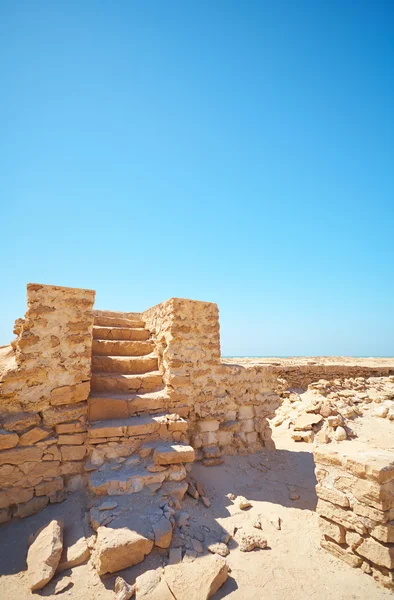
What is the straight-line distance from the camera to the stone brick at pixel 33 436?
3.44m

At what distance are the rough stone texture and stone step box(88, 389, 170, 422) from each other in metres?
2.28

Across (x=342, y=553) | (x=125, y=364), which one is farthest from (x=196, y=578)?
(x=125, y=364)

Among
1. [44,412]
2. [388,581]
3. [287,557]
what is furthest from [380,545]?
[44,412]

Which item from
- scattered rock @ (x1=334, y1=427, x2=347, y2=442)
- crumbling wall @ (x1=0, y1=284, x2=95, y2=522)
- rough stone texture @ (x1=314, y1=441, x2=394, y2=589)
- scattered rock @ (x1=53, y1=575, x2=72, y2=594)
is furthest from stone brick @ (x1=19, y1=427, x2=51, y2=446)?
scattered rock @ (x1=334, y1=427, x2=347, y2=442)

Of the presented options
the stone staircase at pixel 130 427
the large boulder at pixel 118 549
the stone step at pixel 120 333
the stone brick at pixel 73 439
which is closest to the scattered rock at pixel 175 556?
the large boulder at pixel 118 549

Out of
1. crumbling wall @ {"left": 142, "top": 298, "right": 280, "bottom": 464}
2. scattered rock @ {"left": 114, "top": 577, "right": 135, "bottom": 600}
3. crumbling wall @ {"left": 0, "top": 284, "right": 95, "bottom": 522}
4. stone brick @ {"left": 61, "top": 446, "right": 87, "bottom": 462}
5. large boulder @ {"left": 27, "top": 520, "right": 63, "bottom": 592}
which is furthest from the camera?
crumbling wall @ {"left": 142, "top": 298, "right": 280, "bottom": 464}

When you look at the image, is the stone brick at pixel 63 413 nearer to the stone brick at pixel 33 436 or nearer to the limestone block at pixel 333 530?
the stone brick at pixel 33 436

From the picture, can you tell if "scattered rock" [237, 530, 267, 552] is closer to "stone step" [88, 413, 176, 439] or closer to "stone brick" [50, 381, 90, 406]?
"stone step" [88, 413, 176, 439]

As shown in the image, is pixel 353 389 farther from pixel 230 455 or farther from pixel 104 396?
pixel 104 396

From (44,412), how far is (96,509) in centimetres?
132

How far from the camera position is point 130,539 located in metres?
2.65

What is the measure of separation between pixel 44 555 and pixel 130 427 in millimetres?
1441

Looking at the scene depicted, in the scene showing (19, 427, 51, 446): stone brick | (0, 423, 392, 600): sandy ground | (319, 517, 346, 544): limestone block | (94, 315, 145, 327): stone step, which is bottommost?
(0, 423, 392, 600): sandy ground

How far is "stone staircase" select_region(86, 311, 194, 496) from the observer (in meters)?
3.45
